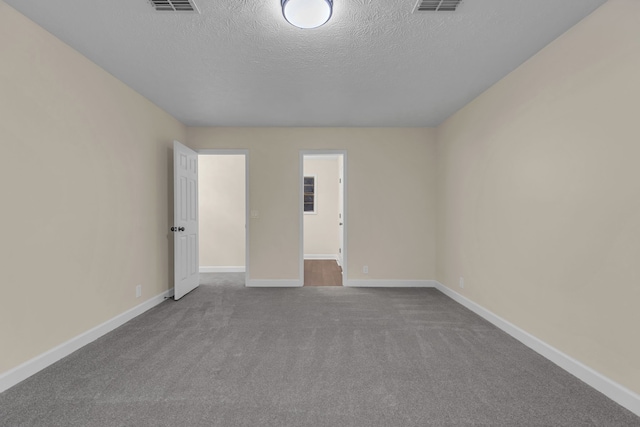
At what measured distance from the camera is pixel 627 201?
1.66 meters

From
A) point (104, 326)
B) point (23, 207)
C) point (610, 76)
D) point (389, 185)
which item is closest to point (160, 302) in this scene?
point (104, 326)

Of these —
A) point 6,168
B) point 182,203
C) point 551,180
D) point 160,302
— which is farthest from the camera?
point 182,203

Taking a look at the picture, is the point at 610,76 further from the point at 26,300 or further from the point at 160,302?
the point at 160,302

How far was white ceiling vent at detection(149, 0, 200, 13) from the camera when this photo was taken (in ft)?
5.74

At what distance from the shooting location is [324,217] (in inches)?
276

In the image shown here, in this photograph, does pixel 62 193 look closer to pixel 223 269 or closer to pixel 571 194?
pixel 223 269

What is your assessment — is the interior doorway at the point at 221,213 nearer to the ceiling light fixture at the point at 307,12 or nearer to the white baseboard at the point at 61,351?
the white baseboard at the point at 61,351

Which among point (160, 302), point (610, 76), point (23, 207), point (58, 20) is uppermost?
point (58, 20)

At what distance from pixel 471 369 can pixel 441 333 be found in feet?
2.04

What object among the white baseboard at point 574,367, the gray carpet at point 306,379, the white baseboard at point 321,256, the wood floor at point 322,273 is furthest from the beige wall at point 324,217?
the white baseboard at point 574,367

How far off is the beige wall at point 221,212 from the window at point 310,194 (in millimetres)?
1870

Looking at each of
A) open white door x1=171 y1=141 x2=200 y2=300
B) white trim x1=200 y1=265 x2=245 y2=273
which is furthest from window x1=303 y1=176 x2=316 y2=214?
open white door x1=171 y1=141 x2=200 y2=300

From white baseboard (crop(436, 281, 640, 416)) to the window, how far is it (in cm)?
460

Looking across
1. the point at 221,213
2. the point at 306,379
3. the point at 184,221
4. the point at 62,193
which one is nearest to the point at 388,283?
the point at 306,379
